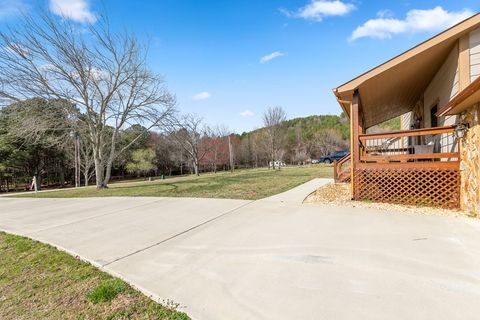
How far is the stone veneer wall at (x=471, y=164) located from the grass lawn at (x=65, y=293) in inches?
222

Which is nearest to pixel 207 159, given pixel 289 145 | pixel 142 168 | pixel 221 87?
pixel 142 168

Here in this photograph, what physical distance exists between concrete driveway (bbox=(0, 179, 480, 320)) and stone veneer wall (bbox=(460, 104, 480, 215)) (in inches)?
25.0

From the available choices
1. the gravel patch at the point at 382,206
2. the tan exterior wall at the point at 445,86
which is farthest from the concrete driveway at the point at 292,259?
the tan exterior wall at the point at 445,86

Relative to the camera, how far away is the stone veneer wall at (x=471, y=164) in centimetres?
456

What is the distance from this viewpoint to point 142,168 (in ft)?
113

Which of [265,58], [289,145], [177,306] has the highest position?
[265,58]

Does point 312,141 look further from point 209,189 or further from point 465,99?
point 465,99

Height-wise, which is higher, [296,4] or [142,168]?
[296,4]

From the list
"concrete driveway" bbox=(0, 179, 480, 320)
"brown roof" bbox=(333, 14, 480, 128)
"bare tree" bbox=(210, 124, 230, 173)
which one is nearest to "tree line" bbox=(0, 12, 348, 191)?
"concrete driveway" bbox=(0, 179, 480, 320)

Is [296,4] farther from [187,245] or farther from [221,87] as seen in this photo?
[187,245]

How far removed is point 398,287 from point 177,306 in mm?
2110

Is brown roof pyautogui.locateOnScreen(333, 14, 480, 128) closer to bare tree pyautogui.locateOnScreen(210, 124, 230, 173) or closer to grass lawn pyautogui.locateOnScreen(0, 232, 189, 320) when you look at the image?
grass lawn pyautogui.locateOnScreen(0, 232, 189, 320)

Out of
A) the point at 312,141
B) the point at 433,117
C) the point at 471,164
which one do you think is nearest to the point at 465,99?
the point at 471,164

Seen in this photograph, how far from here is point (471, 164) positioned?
484 centimetres
